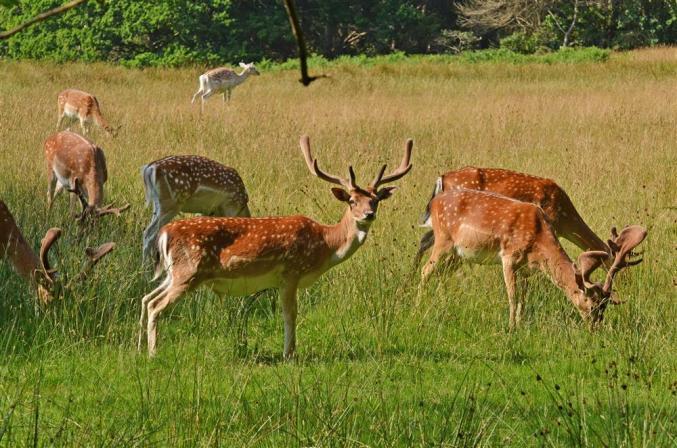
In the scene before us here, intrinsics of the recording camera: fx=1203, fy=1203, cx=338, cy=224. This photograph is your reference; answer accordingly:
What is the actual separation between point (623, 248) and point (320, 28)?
39034 mm

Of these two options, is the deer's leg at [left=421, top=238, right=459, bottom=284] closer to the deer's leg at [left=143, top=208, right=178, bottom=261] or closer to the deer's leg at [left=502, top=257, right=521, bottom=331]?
the deer's leg at [left=502, top=257, right=521, bottom=331]

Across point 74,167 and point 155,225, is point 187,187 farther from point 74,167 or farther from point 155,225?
point 74,167

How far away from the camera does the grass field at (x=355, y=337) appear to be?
15.9 feet

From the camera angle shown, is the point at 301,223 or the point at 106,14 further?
the point at 106,14

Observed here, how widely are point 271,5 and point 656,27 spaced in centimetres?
1411

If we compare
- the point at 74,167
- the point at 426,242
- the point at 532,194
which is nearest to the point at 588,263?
the point at 532,194

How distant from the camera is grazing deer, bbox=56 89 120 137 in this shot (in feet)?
49.9

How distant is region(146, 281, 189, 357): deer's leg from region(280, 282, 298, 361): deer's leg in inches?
20.9

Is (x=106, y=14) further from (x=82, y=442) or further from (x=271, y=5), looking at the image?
(x=82, y=442)

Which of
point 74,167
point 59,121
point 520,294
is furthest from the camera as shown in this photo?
point 59,121

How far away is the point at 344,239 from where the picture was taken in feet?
21.4

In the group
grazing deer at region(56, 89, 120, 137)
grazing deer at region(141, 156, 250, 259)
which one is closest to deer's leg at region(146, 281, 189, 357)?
grazing deer at region(141, 156, 250, 259)

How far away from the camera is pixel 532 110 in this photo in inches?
683

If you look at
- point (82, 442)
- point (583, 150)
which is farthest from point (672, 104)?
point (82, 442)
